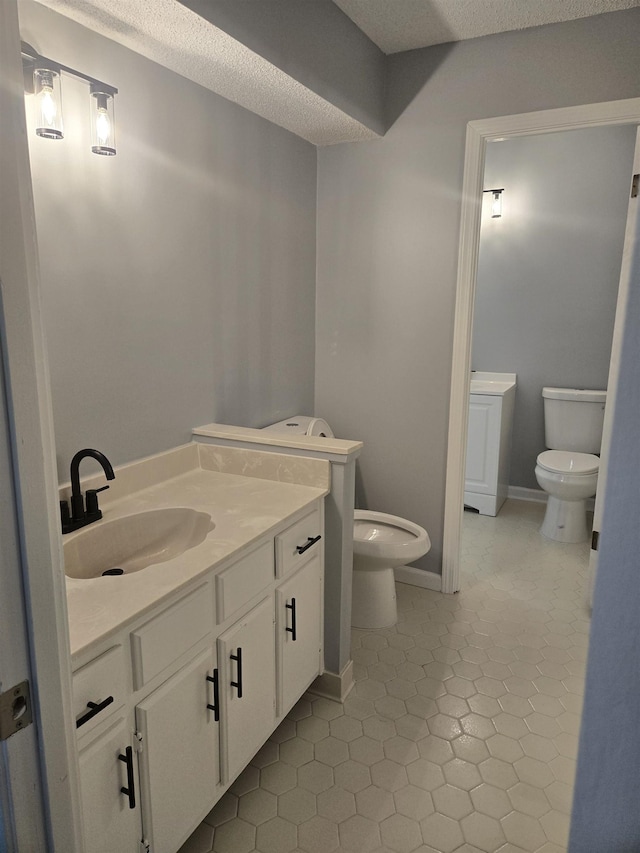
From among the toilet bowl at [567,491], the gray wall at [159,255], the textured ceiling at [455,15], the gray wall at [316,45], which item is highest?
the textured ceiling at [455,15]

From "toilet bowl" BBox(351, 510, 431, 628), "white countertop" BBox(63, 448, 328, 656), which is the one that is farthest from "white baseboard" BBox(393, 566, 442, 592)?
"white countertop" BBox(63, 448, 328, 656)

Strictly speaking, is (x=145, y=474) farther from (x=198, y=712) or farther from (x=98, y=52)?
(x=98, y=52)

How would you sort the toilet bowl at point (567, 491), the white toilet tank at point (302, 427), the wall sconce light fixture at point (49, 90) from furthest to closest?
the toilet bowl at point (567, 491) < the white toilet tank at point (302, 427) < the wall sconce light fixture at point (49, 90)

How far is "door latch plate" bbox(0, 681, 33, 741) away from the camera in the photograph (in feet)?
2.32

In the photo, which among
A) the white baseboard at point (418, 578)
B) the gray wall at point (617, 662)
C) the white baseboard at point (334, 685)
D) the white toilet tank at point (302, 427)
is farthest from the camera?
the white baseboard at point (418, 578)

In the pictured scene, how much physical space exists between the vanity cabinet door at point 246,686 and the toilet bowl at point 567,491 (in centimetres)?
244

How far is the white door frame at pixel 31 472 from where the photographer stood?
652 millimetres

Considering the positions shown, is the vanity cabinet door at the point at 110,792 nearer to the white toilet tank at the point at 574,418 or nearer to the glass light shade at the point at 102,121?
the glass light shade at the point at 102,121

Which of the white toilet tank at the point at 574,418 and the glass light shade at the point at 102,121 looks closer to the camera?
the glass light shade at the point at 102,121

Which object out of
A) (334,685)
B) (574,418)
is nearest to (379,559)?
(334,685)

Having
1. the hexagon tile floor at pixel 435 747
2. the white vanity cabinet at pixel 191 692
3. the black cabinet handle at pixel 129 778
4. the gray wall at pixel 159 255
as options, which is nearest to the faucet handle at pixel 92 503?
the gray wall at pixel 159 255

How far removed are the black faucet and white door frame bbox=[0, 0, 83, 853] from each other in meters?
0.91

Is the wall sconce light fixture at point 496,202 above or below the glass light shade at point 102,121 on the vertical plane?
above

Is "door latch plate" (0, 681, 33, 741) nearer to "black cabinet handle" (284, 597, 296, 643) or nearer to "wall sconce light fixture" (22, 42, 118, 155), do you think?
"black cabinet handle" (284, 597, 296, 643)
